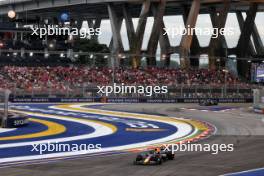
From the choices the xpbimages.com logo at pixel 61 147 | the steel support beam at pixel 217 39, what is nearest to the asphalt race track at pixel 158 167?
the xpbimages.com logo at pixel 61 147

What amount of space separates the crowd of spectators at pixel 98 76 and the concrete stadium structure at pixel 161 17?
13.0ft

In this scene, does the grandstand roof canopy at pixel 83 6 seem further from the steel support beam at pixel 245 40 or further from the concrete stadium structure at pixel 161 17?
the steel support beam at pixel 245 40

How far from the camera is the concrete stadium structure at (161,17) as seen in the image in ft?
247

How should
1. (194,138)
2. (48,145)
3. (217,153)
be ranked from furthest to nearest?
(194,138)
(48,145)
(217,153)

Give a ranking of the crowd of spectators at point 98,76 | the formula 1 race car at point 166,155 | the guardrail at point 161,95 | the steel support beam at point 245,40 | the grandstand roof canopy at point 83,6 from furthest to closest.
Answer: the steel support beam at point 245,40
the grandstand roof canopy at point 83,6
the crowd of spectators at point 98,76
the guardrail at point 161,95
the formula 1 race car at point 166,155

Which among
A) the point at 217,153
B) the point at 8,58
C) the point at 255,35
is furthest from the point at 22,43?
the point at 217,153

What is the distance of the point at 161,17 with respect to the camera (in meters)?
77.4

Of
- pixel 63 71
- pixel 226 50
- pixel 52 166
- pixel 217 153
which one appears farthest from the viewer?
pixel 226 50

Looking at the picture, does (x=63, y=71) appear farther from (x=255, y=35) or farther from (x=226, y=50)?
(x=255, y=35)

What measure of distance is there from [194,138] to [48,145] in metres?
7.08

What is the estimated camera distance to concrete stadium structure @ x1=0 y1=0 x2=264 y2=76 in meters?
75.3

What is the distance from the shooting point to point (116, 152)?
21.0 meters

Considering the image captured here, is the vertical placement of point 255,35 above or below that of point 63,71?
above

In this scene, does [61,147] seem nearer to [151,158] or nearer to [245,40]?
[151,158]
